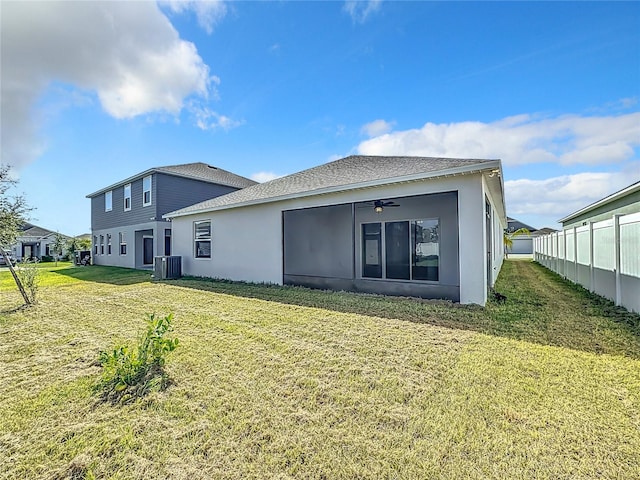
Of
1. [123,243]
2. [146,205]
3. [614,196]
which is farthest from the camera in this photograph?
[123,243]

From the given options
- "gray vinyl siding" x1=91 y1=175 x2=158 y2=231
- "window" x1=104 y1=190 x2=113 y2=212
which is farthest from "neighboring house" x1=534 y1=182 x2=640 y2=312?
"window" x1=104 y1=190 x2=113 y2=212

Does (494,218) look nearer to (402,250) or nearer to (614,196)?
(614,196)

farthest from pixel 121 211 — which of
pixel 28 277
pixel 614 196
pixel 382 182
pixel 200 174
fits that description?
pixel 614 196

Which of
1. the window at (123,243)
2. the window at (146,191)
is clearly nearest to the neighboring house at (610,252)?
the window at (146,191)

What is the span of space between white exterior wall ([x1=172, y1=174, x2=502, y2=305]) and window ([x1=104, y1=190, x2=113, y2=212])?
9967mm

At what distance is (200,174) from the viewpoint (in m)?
19.1

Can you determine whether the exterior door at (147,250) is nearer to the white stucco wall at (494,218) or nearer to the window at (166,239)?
the window at (166,239)

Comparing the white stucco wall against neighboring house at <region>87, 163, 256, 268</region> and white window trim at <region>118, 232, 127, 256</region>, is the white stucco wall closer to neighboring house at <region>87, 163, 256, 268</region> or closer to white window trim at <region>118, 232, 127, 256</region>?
neighboring house at <region>87, 163, 256, 268</region>

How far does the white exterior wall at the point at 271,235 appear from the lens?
6641mm

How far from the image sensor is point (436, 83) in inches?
456

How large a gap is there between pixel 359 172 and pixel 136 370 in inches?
310

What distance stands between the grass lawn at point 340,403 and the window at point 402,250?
14.2 feet

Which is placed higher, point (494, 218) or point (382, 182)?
point (382, 182)

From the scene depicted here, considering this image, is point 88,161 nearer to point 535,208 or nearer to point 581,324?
point 581,324
